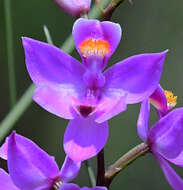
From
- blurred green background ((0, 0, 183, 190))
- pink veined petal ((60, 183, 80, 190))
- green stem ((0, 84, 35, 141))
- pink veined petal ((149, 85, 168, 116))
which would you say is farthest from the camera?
blurred green background ((0, 0, 183, 190))

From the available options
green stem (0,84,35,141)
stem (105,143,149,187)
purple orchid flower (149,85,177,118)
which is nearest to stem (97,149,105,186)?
stem (105,143,149,187)

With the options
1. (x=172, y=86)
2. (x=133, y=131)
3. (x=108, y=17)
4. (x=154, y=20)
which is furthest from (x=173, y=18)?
(x=108, y=17)

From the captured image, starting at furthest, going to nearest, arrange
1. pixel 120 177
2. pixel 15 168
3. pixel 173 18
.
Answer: pixel 173 18, pixel 120 177, pixel 15 168

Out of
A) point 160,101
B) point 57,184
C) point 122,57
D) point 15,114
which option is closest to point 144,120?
point 160,101

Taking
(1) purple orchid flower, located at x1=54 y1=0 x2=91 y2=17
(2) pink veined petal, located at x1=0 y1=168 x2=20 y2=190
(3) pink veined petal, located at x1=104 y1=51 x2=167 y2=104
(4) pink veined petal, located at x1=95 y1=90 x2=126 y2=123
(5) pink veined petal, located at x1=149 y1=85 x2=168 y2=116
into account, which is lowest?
(2) pink veined petal, located at x1=0 y1=168 x2=20 y2=190

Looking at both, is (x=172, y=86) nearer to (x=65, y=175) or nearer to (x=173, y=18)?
(x=173, y=18)

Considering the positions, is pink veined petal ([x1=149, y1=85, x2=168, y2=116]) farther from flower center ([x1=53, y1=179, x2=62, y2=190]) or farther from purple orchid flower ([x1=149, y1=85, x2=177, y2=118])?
flower center ([x1=53, y1=179, x2=62, y2=190])
